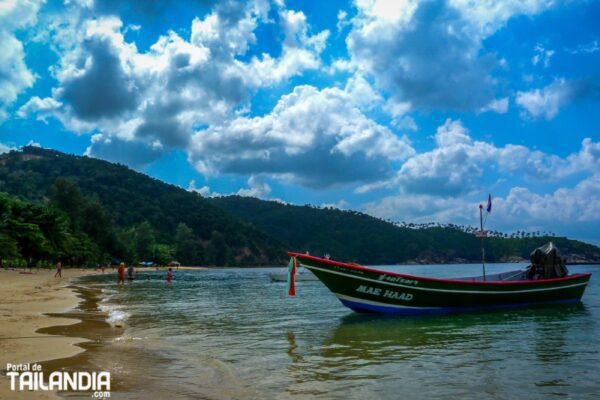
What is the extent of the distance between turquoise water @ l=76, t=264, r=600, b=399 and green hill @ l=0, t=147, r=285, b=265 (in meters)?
105

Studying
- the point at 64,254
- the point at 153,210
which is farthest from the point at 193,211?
the point at 64,254

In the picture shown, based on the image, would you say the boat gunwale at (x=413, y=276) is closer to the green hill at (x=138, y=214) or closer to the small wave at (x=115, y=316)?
the small wave at (x=115, y=316)

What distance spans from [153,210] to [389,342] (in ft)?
524

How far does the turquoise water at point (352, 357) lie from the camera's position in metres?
9.05

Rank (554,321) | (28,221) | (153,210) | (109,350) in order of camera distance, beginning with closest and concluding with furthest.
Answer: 1. (109,350)
2. (554,321)
3. (28,221)
4. (153,210)

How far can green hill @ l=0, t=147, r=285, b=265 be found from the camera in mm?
140250

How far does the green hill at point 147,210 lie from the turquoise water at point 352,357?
105 metres

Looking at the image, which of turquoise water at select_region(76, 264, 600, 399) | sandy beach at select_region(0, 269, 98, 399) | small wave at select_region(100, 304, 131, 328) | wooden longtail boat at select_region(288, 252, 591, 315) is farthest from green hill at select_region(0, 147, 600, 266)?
turquoise water at select_region(76, 264, 600, 399)

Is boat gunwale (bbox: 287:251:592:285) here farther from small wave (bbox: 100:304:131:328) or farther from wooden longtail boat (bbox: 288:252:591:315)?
small wave (bbox: 100:304:131:328)

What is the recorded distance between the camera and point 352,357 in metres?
12.2

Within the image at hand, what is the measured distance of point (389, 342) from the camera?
1467cm

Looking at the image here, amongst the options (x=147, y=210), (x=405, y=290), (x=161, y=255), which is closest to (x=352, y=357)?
(x=405, y=290)

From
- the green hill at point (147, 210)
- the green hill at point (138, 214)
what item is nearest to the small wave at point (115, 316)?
the green hill at point (138, 214)

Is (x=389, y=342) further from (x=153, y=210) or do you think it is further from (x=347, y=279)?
(x=153, y=210)
